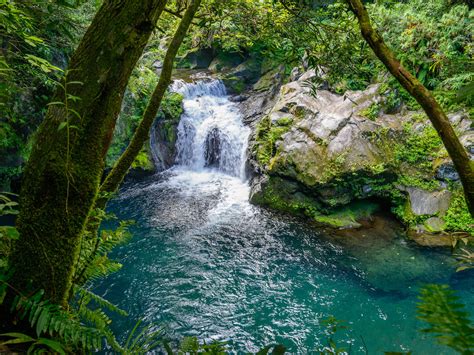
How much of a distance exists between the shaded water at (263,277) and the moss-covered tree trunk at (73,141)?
3.56 meters

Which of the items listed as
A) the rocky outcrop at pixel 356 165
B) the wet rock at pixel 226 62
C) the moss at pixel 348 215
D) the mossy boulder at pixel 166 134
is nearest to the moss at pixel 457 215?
the rocky outcrop at pixel 356 165

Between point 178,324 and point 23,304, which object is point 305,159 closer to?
point 178,324

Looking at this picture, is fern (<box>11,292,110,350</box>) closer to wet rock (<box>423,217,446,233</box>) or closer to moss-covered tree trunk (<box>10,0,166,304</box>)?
moss-covered tree trunk (<box>10,0,166,304</box>)

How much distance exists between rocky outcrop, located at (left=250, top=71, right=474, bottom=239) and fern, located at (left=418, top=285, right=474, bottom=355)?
7.56 meters

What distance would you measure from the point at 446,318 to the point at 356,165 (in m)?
7.89

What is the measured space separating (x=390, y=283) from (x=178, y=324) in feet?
14.0

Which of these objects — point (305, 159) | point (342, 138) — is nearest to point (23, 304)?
point (305, 159)

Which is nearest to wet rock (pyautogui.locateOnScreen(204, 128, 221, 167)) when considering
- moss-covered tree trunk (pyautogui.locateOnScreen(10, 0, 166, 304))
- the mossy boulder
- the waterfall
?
the waterfall

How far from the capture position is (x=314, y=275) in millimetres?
6172

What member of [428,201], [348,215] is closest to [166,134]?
[348,215]

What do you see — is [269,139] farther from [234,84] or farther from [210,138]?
[234,84]

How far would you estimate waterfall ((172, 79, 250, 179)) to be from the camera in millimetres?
11642

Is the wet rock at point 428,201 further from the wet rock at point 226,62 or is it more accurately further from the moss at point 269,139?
the wet rock at point 226,62

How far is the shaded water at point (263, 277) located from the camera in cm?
478
